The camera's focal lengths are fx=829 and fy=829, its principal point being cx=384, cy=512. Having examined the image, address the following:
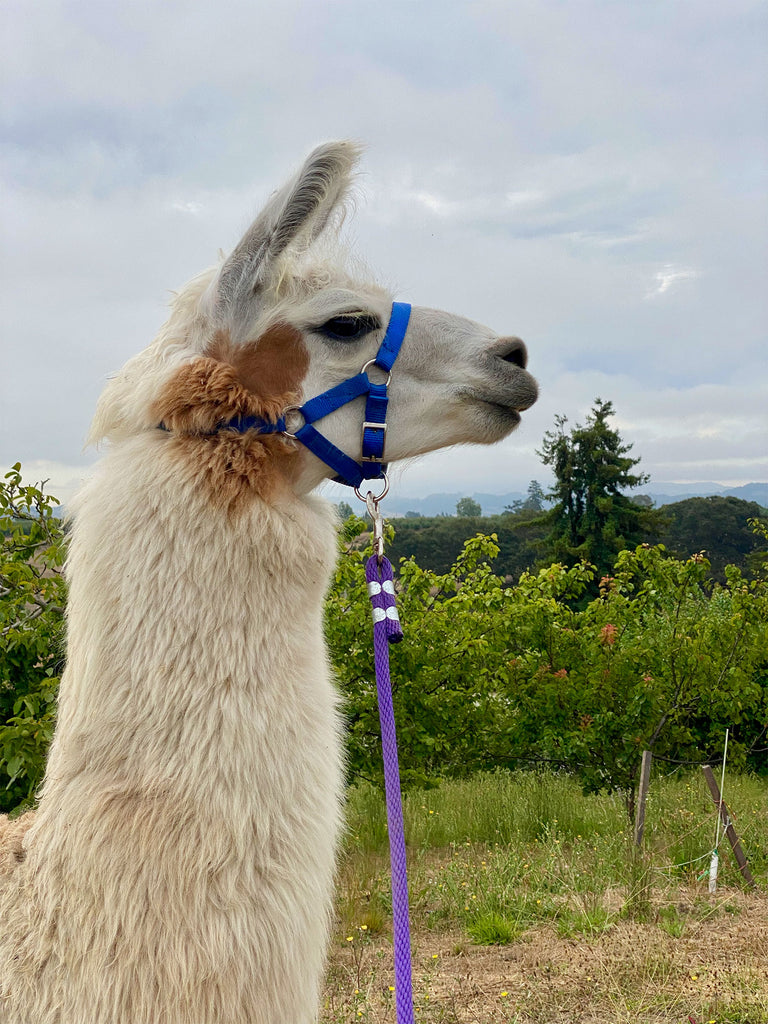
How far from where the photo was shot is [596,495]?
102 feet

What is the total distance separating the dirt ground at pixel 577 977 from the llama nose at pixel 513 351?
2535mm

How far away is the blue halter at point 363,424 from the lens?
1.76m

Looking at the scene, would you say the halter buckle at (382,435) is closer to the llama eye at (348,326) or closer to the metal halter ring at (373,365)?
the metal halter ring at (373,365)

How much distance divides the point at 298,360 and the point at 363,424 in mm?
202

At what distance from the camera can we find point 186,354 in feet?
5.90

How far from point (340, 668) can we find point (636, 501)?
29567mm

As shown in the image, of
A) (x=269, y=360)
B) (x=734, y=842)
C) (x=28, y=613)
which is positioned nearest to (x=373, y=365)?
(x=269, y=360)

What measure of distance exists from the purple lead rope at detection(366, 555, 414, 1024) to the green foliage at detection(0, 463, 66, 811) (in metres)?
2.22

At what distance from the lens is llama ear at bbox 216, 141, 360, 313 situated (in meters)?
1.77

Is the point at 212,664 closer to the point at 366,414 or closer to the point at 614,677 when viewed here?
the point at 366,414

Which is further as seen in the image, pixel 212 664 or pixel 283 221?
pixel 283 221

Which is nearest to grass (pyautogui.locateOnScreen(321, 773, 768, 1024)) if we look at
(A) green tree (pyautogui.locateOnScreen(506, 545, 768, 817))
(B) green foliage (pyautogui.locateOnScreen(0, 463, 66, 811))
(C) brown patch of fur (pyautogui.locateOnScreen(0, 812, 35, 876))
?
(A) green tree (pyautogui.locateOnScreen(506, 545, 768, 817))

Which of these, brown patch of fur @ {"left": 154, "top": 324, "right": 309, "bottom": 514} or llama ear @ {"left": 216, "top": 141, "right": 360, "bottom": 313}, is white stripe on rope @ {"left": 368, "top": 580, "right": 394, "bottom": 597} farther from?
llama ear @ {"left": 216, "top": 141, "right": 360, "bottom": 313}

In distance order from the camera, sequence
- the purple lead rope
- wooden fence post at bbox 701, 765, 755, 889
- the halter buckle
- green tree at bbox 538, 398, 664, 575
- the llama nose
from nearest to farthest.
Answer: the purple lead rope → the halter buckle → the llama nose → wooden fence post at bbox 701, 765, 755, 889 → green tree at bbox 538, 398, 664, 575
